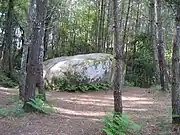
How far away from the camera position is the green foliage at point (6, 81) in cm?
2292

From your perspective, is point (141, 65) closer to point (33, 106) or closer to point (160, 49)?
point (160, 49)

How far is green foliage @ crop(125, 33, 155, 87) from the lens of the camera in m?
28.6

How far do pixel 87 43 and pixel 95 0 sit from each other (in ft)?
14.5

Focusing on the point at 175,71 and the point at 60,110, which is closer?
the point at 175,71

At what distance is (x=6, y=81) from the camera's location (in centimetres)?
2356

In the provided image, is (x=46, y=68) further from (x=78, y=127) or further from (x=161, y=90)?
(x=78, y=127)

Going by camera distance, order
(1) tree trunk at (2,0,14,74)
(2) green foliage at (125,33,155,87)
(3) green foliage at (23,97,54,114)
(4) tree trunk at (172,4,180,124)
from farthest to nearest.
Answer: (2) green foliage at (125,33,155,87), (1) tree trunk at (2,0,14,74), (3) green foliage at (23,97,54,114), (4) tree trunk at (172,4,180,124)

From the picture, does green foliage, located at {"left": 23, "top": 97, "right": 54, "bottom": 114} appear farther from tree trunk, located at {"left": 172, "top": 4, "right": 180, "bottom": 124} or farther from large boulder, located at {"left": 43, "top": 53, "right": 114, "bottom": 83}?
large boulder, located at {"left": 43, "top": 53, "right": 114, "bottom": 83}

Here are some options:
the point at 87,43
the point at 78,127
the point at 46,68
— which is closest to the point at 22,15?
the point at 87,43

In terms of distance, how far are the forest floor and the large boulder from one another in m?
2.82

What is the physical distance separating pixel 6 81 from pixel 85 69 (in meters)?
8.15

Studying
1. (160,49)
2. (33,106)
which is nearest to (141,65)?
(160,49)

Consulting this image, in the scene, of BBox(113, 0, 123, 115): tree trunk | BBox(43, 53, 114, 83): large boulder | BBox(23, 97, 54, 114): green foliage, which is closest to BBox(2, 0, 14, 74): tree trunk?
BBox(43, 53, 114, 83): large boulder

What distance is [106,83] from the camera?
1898 cm
